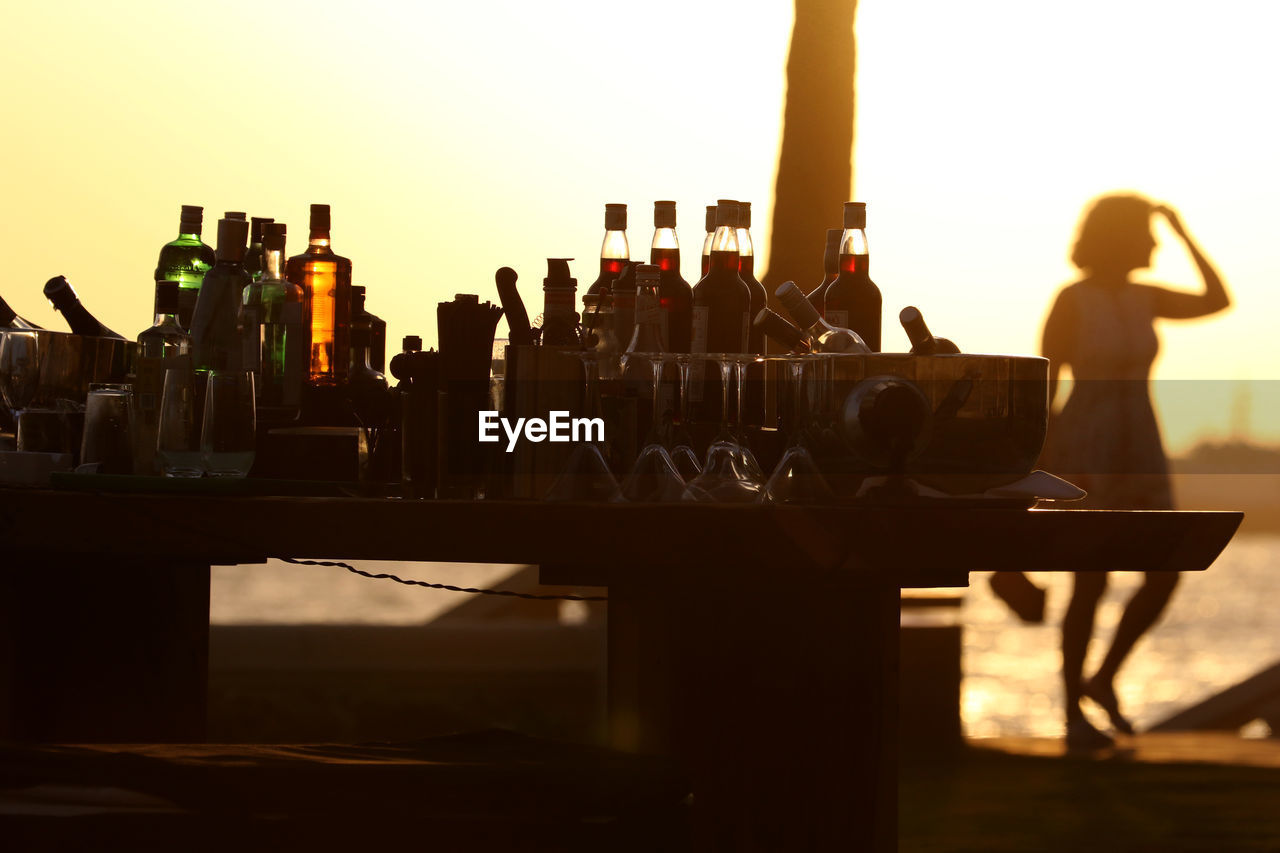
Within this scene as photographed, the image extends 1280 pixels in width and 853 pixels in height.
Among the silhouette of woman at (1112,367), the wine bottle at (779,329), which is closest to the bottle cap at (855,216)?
the wine bottle at (779,329)

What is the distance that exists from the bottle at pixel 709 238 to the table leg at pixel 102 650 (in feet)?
2.38

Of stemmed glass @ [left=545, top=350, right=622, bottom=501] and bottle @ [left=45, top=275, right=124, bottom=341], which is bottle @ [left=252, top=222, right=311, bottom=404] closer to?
bottle @ [left=45, top=275, right=124, bottom=341]

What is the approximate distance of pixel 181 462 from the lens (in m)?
1.70

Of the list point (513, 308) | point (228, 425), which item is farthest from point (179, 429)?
point (513, 308)

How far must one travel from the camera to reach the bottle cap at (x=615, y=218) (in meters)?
2.17

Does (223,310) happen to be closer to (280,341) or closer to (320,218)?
(280,341)

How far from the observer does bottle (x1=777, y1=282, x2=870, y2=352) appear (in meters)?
1.79

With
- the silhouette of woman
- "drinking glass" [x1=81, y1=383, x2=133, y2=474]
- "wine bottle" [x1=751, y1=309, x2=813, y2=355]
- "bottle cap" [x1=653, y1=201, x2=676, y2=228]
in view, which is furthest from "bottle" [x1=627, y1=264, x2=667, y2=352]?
the silhouette of woman

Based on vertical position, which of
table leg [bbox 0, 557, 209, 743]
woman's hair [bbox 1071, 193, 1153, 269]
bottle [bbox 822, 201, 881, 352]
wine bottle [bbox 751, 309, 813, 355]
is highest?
woman's hair [bbox 1071, 193, 1153, 269]

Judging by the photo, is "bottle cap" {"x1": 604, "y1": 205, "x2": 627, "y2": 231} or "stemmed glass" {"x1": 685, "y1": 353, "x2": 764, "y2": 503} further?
"bottle cap" {"x1": 604, "y1": 205, "x2": 627, "y2": 231}

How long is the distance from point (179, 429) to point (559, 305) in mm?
444

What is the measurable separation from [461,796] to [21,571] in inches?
30.7

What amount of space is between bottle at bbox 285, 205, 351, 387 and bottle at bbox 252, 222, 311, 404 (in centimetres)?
12

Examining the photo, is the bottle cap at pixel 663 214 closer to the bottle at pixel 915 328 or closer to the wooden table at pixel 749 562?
the bottle at pixel 915 328
